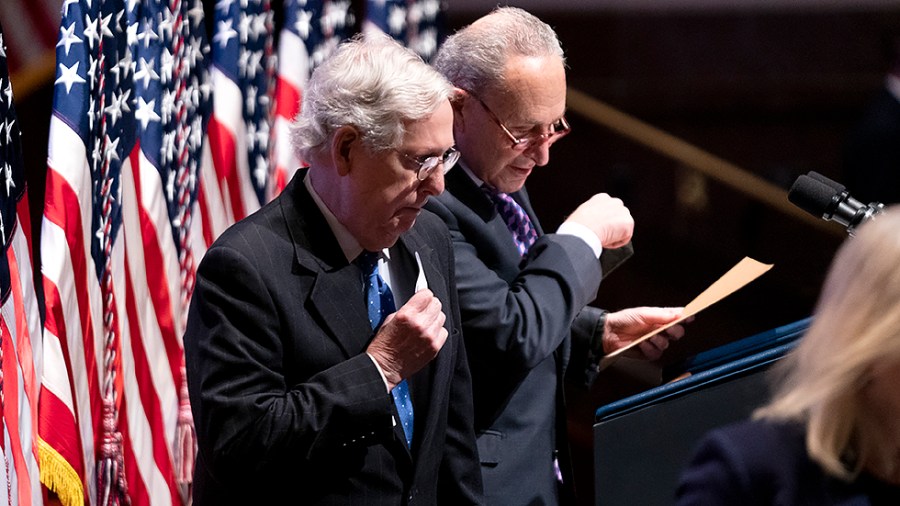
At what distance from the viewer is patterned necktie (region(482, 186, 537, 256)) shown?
3.03 meters

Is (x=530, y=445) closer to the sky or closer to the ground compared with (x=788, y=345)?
closer to the ground

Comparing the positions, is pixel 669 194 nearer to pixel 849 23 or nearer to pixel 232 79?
pixel 849 23

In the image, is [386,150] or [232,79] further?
[232,79]

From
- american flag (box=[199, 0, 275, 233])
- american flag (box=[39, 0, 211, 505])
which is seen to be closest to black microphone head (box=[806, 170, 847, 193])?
american flag (box=[39, 0, 211, 505])

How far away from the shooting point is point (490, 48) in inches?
115

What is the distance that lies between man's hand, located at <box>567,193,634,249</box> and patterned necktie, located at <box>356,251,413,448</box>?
0.58 m

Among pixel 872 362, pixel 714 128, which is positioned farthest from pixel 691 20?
pixel 872 362

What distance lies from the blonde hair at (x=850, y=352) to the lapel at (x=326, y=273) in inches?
35.9

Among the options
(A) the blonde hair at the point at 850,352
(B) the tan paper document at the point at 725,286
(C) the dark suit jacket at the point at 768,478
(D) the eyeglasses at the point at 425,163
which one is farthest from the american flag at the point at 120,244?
(A) the blonde hair at the point at 850,352

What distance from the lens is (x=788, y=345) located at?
7.82 feet

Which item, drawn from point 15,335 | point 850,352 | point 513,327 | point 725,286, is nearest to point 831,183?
point 725,286

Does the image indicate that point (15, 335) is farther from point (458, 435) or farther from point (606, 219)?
point (606, 219)

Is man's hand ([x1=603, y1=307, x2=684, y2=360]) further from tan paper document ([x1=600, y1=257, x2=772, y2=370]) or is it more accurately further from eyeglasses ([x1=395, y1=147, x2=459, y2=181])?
eyeglasses ([x1=395, y1=147, x2=459, y2=181])

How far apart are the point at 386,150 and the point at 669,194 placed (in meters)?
5.47
